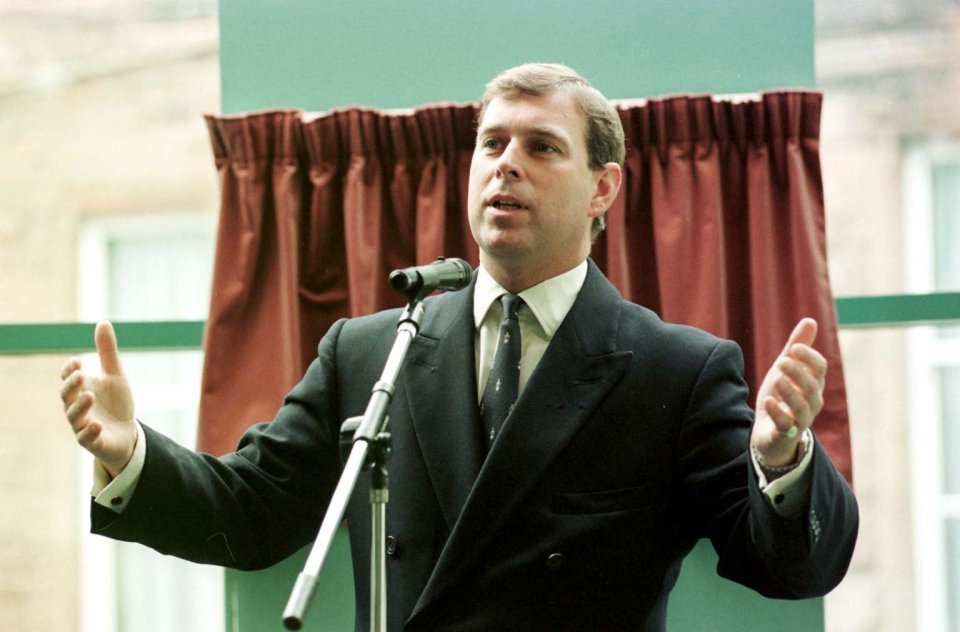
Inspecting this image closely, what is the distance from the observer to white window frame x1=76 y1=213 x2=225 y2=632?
3375 millimetres

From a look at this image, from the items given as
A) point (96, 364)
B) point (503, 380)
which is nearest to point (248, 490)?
point (503, 380)

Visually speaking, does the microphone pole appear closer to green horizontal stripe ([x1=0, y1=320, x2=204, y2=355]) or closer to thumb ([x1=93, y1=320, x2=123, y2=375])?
thumb ([x1=93, y1=320, x2=123, y2=375])

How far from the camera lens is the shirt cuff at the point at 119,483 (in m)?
1.86

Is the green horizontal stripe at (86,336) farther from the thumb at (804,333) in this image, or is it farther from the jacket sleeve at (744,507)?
the thumb at (804,333)

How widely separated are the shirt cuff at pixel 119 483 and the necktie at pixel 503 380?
1.90 ft

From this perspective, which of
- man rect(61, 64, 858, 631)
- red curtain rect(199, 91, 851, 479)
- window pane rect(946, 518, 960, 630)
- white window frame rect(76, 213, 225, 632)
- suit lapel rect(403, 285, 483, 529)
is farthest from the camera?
white window frame rect(76, 213, 225, 632)

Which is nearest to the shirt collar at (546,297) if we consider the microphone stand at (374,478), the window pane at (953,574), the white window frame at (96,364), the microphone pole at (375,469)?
the microphone pole at (375,469)

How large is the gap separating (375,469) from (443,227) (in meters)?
1.37

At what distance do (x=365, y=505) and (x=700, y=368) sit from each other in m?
0.65

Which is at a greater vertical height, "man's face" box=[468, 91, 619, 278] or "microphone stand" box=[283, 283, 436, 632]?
"man's face" box=[468, 91, 619, 278]

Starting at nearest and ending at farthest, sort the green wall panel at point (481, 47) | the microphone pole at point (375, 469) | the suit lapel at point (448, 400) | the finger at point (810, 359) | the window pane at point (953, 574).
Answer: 1. the microphone pole at point (375, 469)
2. the finger at point (810, 359)
3. the suit lapel at point (448, 400)
4. the green wall panel at point (481, 47)
5. the window pane at point (953, 574)

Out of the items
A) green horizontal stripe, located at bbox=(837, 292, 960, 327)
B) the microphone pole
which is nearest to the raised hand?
the microphone pole

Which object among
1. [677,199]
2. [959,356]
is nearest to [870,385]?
[959,356]

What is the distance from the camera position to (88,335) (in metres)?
3.06
